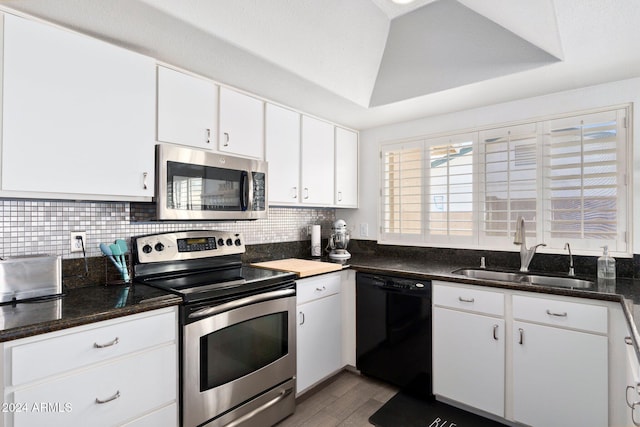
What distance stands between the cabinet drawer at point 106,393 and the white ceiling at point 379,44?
1.47 m

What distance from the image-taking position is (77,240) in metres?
1.80

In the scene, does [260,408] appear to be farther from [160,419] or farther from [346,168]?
[346,168]

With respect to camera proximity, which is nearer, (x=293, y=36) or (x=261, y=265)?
(x=293, y=36)

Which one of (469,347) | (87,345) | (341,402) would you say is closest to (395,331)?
(469,347)

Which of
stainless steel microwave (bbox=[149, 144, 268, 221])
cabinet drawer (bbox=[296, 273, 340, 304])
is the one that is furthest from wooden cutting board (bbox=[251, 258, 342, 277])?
stainless steel microwave (bbox=[149, 144, 268, 221])

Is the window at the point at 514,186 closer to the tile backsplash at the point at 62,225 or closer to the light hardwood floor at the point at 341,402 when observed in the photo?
the light hardwood floor at the point at 341,402

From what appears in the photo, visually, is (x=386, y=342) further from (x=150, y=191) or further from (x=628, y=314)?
(x=150, y=191)

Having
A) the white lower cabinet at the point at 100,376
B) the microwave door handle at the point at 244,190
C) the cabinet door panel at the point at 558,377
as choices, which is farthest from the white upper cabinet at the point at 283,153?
the cabinet door panel at the point at 558,377

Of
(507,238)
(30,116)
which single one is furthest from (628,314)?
(30,116)

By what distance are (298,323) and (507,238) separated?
1671 millimetres

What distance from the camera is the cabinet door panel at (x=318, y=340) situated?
2.27m

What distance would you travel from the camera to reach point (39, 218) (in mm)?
1687

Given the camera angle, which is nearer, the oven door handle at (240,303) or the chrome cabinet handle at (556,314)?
the oven door handle at (240,303)

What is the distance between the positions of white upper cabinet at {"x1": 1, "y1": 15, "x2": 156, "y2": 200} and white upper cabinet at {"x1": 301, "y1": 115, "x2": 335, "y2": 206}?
4.02 ft
